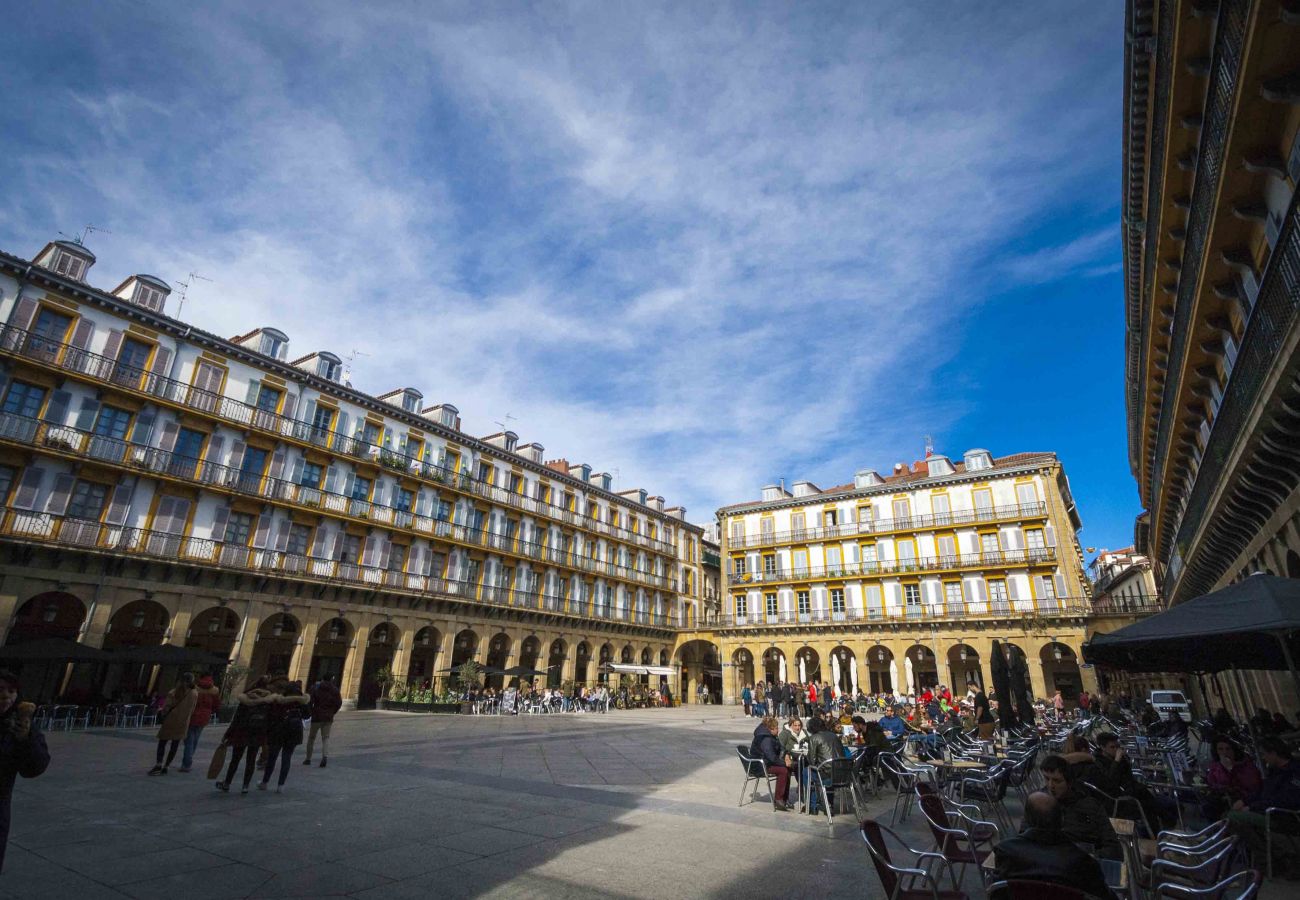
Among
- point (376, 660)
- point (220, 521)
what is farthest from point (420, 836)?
point (376, 660)

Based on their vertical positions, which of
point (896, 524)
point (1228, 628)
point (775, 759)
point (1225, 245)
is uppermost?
point (896, 524)

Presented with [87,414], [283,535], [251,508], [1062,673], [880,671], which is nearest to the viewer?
[87,414]

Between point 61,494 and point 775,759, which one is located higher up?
point 61,494

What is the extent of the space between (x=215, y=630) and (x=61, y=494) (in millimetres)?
8151

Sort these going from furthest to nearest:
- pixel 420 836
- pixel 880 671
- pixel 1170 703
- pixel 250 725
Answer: pixel 880 671 → pixel 1170 703 → pixel 250 725 → pixel 420 836

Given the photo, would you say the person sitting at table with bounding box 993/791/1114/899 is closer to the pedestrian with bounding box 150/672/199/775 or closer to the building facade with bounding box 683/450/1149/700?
the pedestrian with bounding box 150/672/199/775

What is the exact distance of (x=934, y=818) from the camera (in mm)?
5223

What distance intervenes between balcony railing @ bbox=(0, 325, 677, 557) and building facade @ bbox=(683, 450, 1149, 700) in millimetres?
16354

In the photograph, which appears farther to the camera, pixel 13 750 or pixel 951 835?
pixel 951 835

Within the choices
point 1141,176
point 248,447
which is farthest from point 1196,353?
point 248,447

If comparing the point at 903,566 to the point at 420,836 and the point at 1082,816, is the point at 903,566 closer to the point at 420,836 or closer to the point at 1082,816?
the point at 1082,816

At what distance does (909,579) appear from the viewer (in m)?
39.5

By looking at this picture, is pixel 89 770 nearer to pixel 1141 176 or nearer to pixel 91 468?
pixel 91 468

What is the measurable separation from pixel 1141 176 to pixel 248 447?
96.0ft
